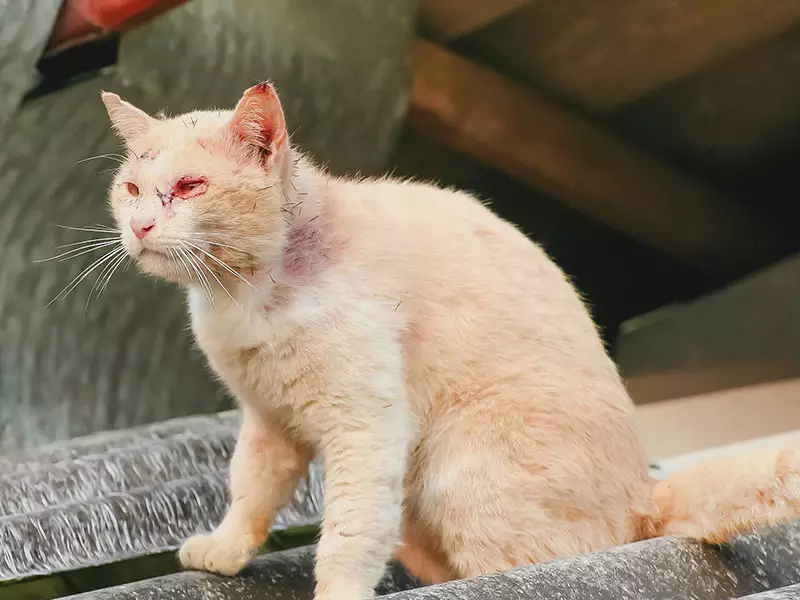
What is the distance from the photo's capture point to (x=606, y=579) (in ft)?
2.40

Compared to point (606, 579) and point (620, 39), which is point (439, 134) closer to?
point (620, 39)

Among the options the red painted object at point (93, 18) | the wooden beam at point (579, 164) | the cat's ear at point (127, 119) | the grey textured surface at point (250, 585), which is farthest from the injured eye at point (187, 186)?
the wooden beam at point (579, 164)

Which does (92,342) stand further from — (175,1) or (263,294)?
(263,294)

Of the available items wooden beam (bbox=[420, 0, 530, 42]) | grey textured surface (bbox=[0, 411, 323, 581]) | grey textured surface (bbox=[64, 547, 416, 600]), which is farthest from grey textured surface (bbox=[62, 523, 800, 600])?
wooden beam (bbox=[420, 0, 530, 42])

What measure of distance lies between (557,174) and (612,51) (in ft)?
0.90

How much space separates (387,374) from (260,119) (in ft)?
0.86

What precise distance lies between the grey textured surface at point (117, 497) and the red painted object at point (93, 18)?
2.23 ft

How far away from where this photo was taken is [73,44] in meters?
1.40

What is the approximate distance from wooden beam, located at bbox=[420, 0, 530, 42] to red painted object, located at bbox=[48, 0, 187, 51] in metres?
0.51

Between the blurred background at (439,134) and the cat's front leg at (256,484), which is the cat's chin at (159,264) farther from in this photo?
the blurred background at (439,134)

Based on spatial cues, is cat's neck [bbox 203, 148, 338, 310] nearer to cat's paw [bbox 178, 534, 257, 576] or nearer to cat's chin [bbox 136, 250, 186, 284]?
cat's chin [bbox 136, 250, 186, 284]

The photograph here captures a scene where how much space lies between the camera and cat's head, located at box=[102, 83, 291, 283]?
2.33 feet

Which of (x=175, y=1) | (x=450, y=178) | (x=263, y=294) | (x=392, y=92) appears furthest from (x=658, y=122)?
(x=263, y=294)

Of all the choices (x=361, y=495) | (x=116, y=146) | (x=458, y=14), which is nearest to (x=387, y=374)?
(x=361, y=495)
